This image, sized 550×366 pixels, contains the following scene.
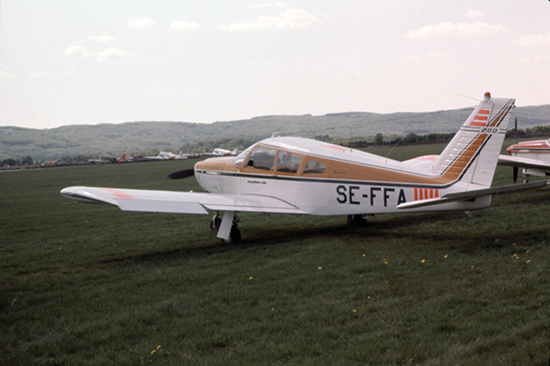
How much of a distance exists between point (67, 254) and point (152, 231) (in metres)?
2.62

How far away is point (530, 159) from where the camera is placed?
50.2ft

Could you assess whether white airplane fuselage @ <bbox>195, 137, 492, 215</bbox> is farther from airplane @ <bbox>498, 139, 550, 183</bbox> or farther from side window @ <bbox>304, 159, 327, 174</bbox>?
airplane @ <bbox>498, 139, 550, 183</bbox>

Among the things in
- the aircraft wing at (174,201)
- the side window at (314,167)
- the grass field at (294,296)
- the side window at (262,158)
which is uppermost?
the side window at (262,158)

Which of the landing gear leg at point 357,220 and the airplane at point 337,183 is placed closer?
the airplane at point 337,183

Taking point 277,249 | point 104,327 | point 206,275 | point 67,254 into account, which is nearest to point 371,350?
point 104,327

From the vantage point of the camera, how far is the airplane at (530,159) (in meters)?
14.3

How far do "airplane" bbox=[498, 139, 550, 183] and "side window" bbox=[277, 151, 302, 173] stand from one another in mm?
7955

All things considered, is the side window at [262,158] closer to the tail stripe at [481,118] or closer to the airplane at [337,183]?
the airplane at [337,183]

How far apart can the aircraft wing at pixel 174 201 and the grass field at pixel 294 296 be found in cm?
81

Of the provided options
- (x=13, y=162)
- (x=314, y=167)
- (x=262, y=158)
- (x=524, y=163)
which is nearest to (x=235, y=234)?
(x=262, y=158)

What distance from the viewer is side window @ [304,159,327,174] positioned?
30.9ft

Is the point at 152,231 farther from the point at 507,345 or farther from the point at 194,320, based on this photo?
the point at 507,345

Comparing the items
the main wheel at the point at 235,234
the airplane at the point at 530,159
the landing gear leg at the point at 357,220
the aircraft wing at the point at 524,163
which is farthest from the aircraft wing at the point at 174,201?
the airplane at the point at 530,159

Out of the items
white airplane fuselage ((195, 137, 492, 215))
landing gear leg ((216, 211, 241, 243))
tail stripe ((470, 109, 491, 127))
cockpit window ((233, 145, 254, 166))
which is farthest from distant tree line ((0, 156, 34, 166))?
tail stripe ((470, 109, 491, 127))
